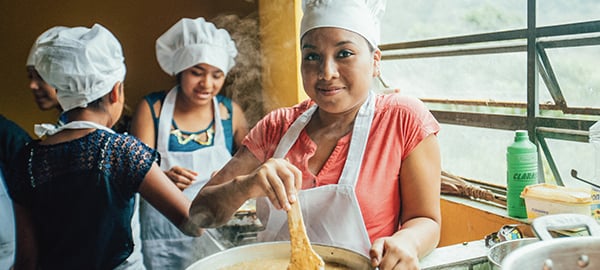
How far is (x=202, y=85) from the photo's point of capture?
1.50m

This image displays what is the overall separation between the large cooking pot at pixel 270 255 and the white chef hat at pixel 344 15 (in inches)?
15.2

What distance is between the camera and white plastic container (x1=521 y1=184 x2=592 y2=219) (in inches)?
35.2

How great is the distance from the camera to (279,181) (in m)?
0.73

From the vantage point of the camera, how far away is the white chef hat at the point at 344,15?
2.76 ft

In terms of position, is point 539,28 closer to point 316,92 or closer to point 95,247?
point 316,92

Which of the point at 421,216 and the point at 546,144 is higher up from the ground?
the point at 546,144

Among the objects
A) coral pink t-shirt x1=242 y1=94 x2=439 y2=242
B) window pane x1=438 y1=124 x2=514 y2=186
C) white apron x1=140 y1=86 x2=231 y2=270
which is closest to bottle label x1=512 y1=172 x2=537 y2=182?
window pane x1=438 y1=124 x2=514 y2=186

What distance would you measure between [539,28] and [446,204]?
439 millimetres

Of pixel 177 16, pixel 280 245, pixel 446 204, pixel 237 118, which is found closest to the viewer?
pixel 280 245

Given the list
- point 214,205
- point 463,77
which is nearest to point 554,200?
point 463,77

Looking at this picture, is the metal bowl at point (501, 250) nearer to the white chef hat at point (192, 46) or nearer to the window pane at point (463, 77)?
the window pane at point (463, 77)

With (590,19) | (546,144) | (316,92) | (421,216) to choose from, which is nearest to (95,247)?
(316,92)

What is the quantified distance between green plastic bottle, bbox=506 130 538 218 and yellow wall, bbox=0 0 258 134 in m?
0.85

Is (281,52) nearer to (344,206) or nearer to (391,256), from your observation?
(344,206)
